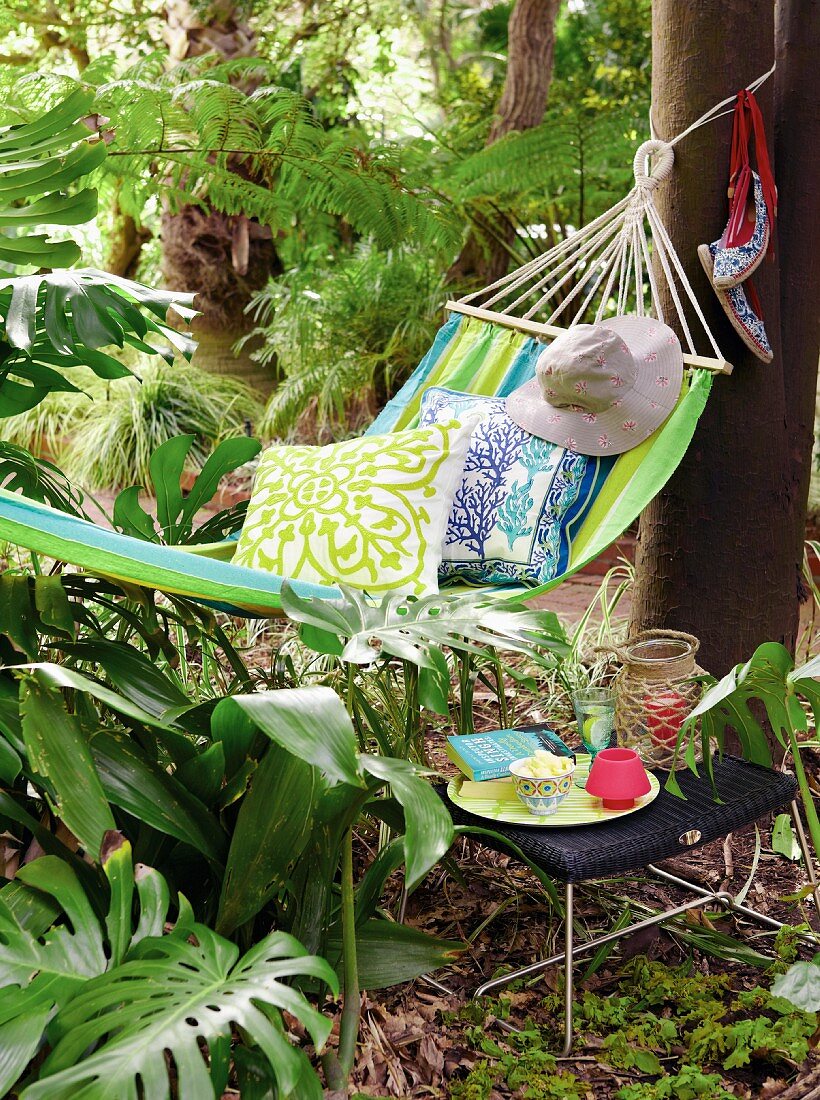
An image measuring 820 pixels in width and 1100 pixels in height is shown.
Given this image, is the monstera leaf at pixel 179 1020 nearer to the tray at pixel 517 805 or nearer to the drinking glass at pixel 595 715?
the tray at pixel 517 805

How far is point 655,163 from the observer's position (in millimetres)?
1925

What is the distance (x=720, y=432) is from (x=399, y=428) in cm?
66

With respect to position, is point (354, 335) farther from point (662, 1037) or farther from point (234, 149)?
point (662, 1037)

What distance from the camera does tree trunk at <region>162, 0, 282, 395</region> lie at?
493 centimetres

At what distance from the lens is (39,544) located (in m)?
1.31

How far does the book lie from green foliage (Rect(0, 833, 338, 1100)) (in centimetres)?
44

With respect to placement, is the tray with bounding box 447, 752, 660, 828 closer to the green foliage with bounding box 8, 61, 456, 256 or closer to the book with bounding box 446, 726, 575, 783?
the book with bounding box 446, 726, 575, 783

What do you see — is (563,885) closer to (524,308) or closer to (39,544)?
(39,544)

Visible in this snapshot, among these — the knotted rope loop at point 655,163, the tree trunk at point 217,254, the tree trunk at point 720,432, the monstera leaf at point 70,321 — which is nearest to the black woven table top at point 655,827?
the tree trunk at point 720,432

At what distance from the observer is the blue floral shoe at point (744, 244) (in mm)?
1815

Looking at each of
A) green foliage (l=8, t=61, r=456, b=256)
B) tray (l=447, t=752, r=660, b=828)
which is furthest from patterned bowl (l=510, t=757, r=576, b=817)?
green foliage (l=8, t=61, r=456, b=256)

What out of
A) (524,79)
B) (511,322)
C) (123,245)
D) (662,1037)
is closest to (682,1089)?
(662,1037)

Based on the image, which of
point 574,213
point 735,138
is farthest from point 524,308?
point 735,138

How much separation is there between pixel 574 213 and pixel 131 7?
139 inches
